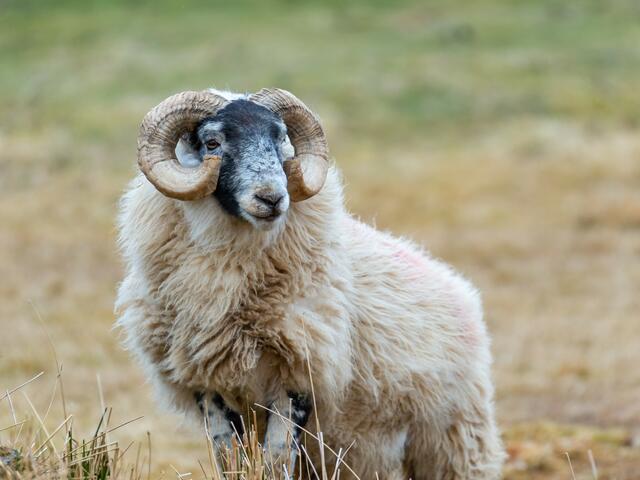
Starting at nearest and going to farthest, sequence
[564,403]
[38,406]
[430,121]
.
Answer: [38,406] < [564,403] < [430,121]

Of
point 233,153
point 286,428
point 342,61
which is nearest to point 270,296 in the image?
point 286,428

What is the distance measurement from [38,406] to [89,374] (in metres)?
2.72

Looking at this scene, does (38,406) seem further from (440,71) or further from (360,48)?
(360,48)

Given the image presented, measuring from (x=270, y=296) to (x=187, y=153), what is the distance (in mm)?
1193

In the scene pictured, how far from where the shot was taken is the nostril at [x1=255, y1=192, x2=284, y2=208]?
24.4 feet

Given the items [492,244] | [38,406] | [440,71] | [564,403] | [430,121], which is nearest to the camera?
[38,406]

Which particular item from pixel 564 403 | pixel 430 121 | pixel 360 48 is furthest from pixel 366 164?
pixel 564 403


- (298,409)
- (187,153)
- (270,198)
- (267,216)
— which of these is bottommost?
(298,409)

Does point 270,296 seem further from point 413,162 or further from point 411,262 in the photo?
point 413,162

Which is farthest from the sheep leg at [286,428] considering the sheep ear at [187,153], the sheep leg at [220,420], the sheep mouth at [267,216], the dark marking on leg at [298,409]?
the sheep ear at [187,153]

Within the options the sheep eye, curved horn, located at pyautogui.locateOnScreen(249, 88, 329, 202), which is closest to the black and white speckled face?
the sheep eye

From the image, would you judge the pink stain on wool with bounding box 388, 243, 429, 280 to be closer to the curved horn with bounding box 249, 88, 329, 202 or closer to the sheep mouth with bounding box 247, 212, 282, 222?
the curved horn with bounding box 249, 88, 329, 202

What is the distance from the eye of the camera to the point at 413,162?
33.2 meters

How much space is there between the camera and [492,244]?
84.0ft
